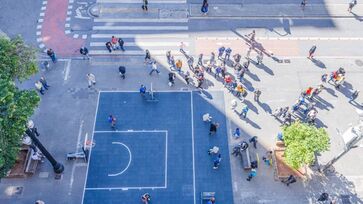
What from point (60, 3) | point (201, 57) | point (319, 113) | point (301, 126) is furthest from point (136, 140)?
point (60, 3)

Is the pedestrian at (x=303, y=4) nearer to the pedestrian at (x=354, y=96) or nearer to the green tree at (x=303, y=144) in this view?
the pedestrian at (x=354, y=96)

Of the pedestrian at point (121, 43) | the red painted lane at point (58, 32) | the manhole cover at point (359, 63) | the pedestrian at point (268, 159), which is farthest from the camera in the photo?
the red painted lane at point (58, 32)

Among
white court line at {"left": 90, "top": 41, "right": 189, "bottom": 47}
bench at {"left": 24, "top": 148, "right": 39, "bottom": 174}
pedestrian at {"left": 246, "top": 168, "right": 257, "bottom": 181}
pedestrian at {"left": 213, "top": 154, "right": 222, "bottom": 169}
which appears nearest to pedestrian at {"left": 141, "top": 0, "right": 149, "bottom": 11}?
white court line at {"left": 90, "top": 41, "right": 189, "bottom": 47}

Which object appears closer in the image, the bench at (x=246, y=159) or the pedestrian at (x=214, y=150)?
the bench at (x=246, y=159)

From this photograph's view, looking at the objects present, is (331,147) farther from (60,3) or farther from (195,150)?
(60,3)

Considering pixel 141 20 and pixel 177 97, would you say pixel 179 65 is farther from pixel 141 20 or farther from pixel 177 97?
pixel 141 20

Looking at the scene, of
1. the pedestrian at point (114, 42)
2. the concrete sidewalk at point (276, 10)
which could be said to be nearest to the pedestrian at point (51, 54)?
the pedestrian at point (114, 42)

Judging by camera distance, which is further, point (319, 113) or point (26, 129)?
point (319, 113)
